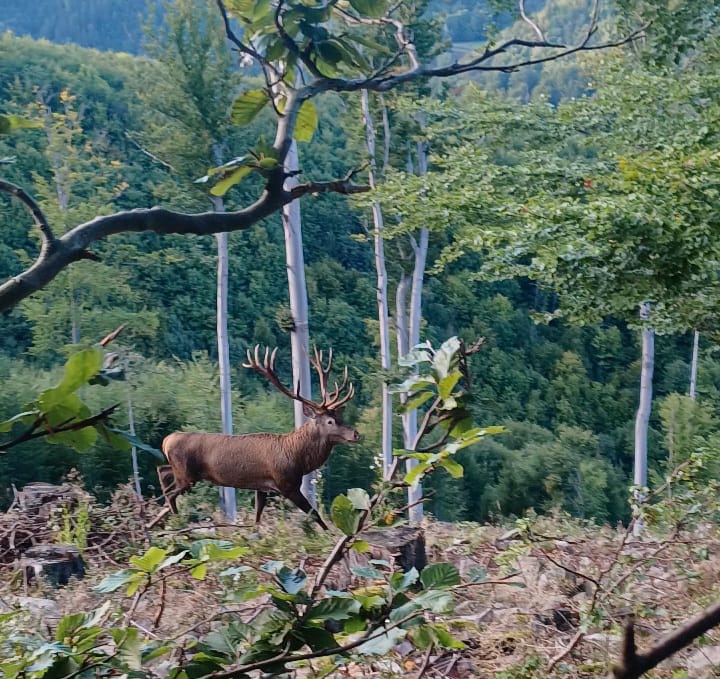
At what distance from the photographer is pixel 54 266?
991 mm

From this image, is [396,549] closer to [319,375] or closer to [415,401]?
[319,375]

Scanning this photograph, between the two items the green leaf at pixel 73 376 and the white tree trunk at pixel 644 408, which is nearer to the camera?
the green leaf at pixel 73 376

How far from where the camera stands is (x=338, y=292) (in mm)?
22797

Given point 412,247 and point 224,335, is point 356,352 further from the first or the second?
point 224,335

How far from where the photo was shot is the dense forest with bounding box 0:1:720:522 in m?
8.91

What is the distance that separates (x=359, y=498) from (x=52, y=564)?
10.7 ft

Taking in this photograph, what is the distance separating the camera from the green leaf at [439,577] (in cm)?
105

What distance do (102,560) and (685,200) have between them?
3.75 m

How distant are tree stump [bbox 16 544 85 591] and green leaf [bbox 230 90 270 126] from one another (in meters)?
3.18

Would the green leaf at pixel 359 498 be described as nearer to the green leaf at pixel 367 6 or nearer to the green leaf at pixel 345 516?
the green leaf at pixel 345 516

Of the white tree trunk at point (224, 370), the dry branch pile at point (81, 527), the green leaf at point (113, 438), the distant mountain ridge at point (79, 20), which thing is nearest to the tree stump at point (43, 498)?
the dry branch pile at point (81, 527)

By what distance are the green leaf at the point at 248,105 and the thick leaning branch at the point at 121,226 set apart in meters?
0.21

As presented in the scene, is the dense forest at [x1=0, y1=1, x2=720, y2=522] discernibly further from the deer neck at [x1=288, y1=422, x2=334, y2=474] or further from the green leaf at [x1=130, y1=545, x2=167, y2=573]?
the green leaf at [x1=130, y1=545, x2=167, y2=573]

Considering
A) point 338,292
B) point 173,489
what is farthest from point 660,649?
point 338,292
